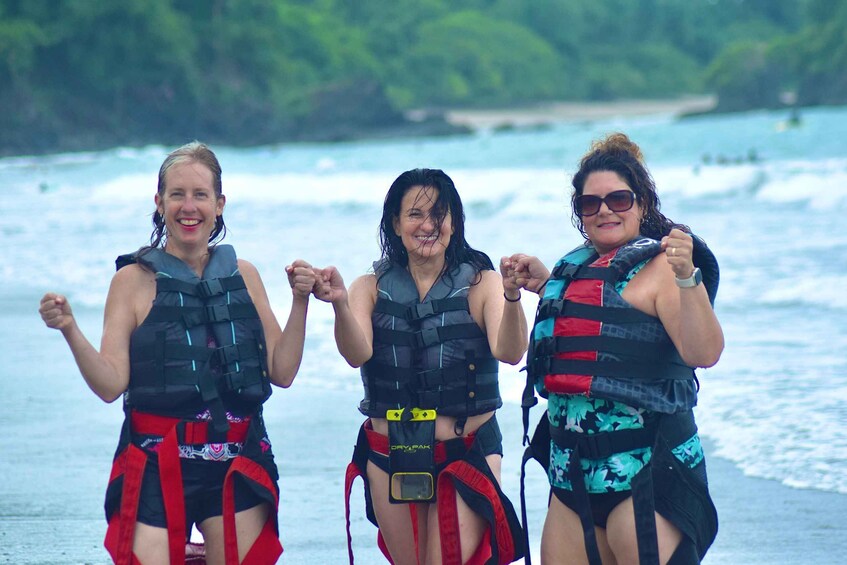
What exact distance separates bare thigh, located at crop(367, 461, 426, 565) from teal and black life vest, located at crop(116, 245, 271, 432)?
0.48 meters

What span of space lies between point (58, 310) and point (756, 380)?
16.9 feet

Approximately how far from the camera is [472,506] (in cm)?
372

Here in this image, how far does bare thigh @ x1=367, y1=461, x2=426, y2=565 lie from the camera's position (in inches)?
150

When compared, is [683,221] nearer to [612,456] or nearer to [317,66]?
[612,456]

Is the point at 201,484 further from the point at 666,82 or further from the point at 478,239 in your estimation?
the point at 666,82

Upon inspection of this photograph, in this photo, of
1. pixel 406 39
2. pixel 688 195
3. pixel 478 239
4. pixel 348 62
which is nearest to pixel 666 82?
pixel 406 39

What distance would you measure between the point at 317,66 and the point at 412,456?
10098 centimetres

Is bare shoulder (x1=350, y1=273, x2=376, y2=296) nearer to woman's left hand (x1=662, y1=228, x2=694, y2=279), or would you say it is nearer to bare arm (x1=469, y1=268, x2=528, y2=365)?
bare arm (x1=469, y1=268, x2=528, y2=365)

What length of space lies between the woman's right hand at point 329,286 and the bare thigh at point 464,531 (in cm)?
72

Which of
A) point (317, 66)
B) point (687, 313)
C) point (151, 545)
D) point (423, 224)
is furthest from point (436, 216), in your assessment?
point (317, 66)

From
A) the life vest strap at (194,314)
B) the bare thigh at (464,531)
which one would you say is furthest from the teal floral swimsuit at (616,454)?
the life vest strap at (194,314)

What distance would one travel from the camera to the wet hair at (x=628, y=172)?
354 centimetres

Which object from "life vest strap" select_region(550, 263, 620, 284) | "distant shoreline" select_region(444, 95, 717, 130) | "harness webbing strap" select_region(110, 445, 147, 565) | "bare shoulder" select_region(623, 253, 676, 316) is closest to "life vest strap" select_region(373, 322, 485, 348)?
"life vest strap" select_region(550, 263, 620, 284)

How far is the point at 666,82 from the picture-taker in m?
123
